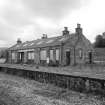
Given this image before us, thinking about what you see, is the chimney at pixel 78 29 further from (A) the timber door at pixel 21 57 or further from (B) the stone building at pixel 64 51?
(A) the timber door at pixel 21 57

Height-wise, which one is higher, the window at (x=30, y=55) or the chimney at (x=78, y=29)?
the chimney at (x=78, y=29)

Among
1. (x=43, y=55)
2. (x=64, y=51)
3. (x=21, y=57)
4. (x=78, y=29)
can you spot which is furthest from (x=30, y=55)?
(x=78, y=29)

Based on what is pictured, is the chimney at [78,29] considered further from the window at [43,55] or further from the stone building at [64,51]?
the window at [43,55]

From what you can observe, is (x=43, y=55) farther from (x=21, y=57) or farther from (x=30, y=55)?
(x=21, y=57)

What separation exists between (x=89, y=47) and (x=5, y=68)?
561 inches

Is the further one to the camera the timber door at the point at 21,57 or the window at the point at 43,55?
the timber door at the point at 21,57

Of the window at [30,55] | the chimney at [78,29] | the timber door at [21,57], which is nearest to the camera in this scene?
the chimney at [78,29]

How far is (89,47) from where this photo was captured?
81.6ft

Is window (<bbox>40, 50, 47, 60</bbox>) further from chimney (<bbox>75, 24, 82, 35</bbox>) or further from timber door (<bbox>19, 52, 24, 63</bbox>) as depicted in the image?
timber door (<bbox>19, 52, 24, 63</bbox>)

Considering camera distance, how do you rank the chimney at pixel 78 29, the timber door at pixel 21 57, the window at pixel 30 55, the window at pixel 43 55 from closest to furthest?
1. the chimney at pixel 78 29
2. the window at pixel 43 55
3. the window at pixel 30 55
4. the timber door at pixel 21 57

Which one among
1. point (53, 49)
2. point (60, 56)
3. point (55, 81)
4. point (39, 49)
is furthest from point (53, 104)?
point (39, 49)

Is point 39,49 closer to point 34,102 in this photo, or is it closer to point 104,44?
point 34,102

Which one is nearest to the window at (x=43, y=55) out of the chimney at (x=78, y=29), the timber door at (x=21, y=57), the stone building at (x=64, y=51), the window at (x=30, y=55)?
the stone building at (x=64, y=51)

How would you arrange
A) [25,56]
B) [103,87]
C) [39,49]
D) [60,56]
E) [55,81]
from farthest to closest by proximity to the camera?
[25,56] < [39,49] < [60,56] < [55,81] < [103,87]
